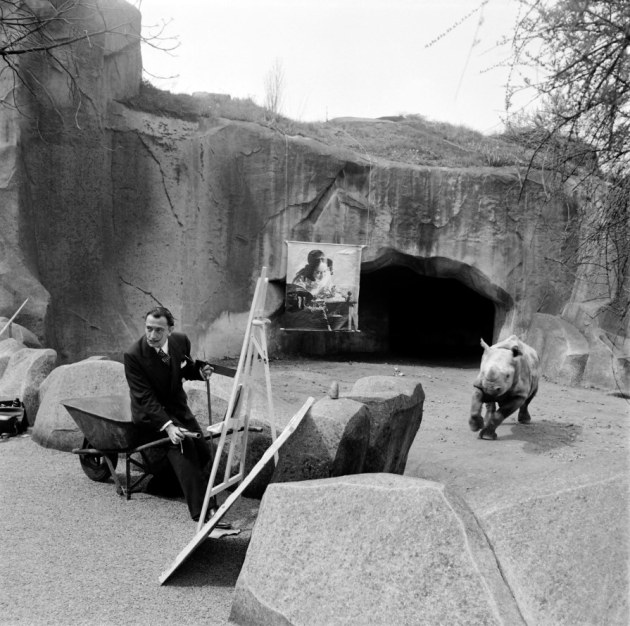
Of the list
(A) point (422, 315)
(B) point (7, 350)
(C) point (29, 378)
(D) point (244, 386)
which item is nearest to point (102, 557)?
(D) point (244, 386)

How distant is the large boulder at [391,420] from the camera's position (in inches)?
190

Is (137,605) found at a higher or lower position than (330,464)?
lower

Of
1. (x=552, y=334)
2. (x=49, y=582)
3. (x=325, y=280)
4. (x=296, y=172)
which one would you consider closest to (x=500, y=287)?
(x=552, y=334)

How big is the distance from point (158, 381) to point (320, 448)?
4.76ft

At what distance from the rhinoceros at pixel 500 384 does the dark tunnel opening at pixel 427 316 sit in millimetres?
10308

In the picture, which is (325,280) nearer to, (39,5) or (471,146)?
(471,146)

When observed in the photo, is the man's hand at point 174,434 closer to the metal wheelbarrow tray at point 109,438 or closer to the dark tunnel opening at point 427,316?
the metal wheelbarrow tray at point 109,438

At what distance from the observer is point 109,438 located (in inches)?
202

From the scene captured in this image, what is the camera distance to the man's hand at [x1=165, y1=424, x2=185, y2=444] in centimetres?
454

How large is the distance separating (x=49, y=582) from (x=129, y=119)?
10248 mm

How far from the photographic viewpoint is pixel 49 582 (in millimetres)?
3574

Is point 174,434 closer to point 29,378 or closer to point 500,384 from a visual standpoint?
point 29,378

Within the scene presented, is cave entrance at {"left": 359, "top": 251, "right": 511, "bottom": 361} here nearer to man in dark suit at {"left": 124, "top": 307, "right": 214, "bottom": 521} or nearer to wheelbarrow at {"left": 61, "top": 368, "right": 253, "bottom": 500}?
wheelbarrow at {"left": 61, "top": 368, "right": 253, "bottom": 500}

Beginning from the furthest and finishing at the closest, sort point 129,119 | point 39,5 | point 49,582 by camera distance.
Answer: point 129,119 < point 39,5 < point 49,582
